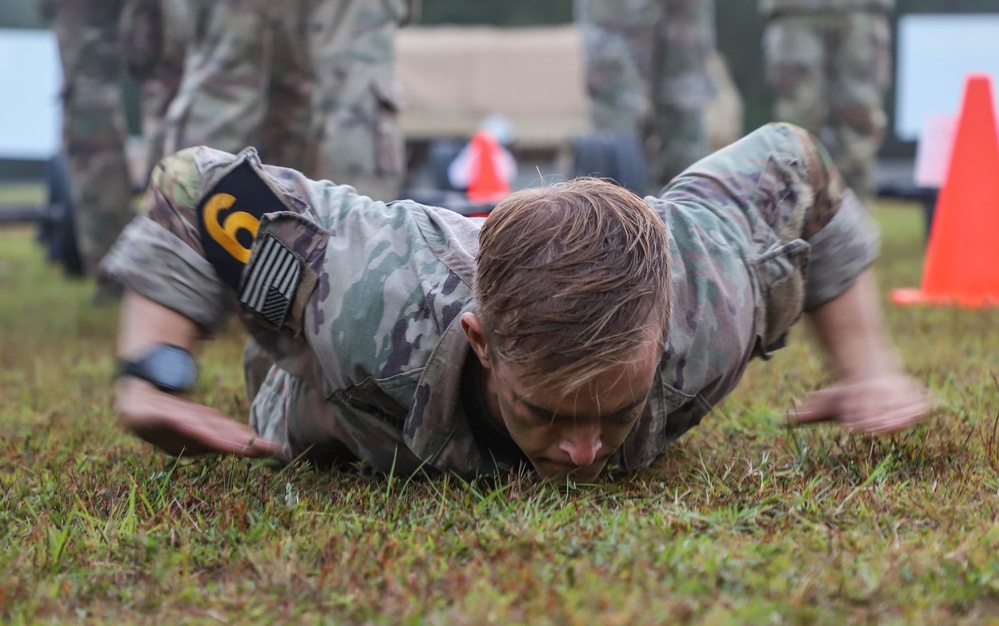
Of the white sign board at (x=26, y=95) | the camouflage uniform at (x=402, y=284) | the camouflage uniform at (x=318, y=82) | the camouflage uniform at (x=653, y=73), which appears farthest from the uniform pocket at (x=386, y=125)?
the white sign board at (x=26, y=95)

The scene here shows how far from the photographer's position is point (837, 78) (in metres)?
5.72

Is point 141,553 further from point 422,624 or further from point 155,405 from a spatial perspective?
point 422,624

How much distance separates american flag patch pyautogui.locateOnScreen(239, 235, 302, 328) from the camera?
5.76 feet

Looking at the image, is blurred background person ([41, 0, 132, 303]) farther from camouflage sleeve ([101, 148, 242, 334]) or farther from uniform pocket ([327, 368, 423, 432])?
uniform pocket ([327, 368, 423, 432])

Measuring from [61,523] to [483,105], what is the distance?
38.9ft

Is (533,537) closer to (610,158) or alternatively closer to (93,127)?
(610,158)

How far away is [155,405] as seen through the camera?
167 cm

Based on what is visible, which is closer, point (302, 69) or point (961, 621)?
point (961, 621)

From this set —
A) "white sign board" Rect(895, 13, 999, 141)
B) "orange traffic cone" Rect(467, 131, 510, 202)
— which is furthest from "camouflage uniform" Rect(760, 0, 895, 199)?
"white sign board" Rect(895, 13, 999, 141)

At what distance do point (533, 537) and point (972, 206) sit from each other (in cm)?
295

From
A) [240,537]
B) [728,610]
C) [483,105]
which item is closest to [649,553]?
[728,610]

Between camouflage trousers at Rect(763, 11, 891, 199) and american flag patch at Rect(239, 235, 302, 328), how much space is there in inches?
168

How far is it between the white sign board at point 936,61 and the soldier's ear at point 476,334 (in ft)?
30.8

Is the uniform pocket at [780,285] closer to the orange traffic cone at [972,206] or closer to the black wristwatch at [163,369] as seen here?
the black wristwatch at [163,369]
